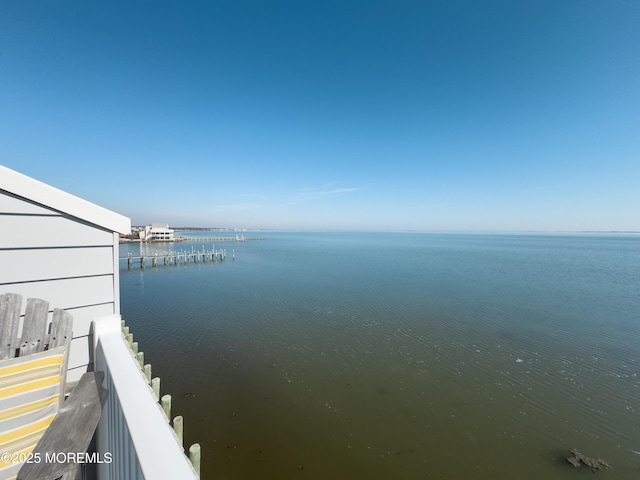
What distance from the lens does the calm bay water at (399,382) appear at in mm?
5246

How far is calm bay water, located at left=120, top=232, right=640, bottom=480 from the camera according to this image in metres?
5.25

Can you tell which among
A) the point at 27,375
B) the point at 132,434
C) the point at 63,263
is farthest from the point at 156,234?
the point at 132,434

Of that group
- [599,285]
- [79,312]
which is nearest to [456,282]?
[599,285]

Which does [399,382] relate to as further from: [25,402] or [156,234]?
[156,234]

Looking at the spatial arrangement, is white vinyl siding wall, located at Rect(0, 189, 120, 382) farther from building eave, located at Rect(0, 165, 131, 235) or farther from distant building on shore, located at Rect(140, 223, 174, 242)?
distant building on shore, located at Rect(140, 223, 174, 242)

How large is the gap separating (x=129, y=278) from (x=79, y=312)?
25.7m

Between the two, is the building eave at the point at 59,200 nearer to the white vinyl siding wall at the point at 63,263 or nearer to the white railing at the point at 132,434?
the white vinyl siding wall at the point at 63,263

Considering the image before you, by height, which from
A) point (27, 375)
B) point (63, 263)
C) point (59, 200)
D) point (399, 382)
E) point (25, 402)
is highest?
point (59, 200)

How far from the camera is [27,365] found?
183 cm

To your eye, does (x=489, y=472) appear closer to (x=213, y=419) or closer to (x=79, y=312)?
(x=213, y=419)

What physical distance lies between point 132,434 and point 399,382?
7896mm

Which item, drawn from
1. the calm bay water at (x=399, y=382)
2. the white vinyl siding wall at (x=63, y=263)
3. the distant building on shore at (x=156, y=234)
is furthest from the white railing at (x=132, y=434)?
the distant building on shore at (x=156, y=234)

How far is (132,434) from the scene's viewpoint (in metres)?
1.18

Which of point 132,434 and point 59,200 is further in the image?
point 59,200
